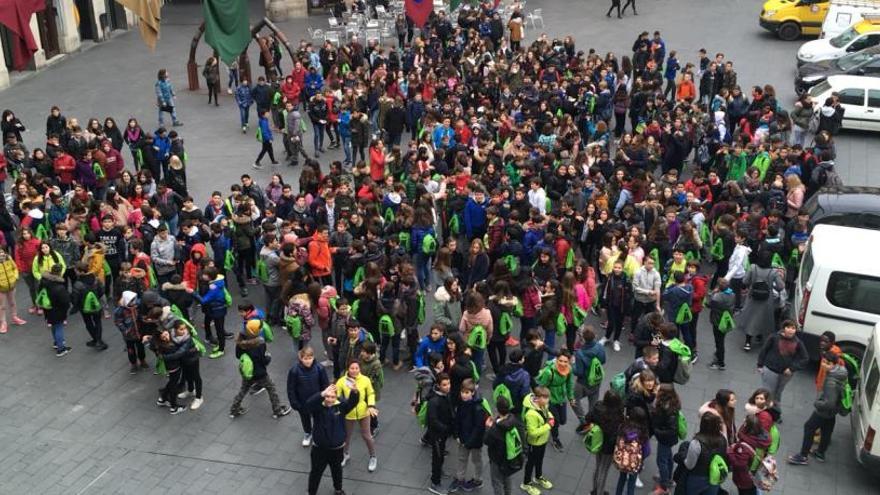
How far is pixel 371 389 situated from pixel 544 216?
17.3ft

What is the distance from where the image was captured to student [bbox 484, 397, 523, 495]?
9.56m

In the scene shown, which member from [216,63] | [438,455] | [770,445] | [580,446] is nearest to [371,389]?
[438,455]

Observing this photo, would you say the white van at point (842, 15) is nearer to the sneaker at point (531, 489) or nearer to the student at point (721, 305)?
the student at point (721, 305)

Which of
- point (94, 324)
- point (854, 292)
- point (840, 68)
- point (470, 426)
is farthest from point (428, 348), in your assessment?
point (840, 68)

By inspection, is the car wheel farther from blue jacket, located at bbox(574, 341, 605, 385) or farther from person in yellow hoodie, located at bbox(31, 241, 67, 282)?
person in yellow hoodie, located at bbox(31, 241, 67, 282)

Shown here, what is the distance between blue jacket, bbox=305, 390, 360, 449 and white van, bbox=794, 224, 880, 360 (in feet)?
20.6

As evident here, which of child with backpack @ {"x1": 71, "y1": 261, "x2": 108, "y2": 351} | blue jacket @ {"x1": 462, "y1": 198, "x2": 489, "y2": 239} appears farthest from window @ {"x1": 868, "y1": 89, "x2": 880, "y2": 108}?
child with backpack @ {"x1": 71, "y1": 261, "x2": 108, "y2": 351}

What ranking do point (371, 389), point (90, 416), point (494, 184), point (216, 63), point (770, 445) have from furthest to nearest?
point (216, 63) → point (494, 184) → point (90, 416) → point (371, 389) → point (770, 445)

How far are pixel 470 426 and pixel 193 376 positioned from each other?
158 inches

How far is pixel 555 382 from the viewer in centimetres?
1066

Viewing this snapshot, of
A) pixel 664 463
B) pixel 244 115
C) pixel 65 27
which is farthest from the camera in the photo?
pixel 65 27

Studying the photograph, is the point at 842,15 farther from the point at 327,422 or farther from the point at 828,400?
the point at 327,422

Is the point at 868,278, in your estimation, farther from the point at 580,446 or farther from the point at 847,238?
the point at 580,446

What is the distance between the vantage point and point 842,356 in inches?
433
